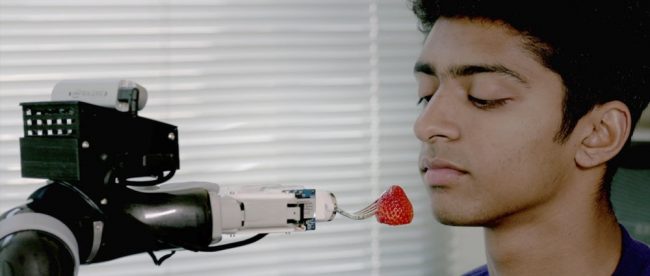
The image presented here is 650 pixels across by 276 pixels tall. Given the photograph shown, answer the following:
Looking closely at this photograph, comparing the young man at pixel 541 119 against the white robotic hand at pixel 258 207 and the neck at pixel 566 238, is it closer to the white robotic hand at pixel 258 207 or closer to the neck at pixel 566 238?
the neck at pixel 566 238

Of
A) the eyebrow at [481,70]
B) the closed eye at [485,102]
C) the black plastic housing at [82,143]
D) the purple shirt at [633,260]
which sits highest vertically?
the eyebrow at [481,70]

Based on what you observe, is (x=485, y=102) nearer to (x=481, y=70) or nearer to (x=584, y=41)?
(x=481, y=70)

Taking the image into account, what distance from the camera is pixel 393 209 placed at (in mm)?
852

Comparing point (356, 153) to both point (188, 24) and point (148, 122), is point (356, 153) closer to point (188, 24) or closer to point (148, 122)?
point (188, 24)

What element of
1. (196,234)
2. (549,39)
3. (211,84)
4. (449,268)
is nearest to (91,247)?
(196,234)

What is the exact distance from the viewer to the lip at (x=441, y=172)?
1.06 metres

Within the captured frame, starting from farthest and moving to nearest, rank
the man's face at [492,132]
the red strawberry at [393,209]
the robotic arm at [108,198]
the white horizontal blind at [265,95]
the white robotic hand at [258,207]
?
the white horizontal blind at [265,95]
the man's face at [492,132]
the red strawberry at [393,209]
the white robotic hand at [258,207]
the robotic arm at [108,198]

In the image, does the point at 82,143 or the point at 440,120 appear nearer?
the point at 82,143

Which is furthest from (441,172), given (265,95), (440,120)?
(265,95)

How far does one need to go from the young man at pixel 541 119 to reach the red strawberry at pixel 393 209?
219 mm

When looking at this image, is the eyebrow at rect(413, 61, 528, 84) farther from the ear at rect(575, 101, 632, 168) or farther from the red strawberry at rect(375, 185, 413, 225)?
the red strawberry at rect(375, 185, 413, 225)

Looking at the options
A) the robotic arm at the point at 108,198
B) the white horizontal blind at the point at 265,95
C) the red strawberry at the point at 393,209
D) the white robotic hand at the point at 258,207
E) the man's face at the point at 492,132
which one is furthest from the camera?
the white horizontal blind at the point at 265,95

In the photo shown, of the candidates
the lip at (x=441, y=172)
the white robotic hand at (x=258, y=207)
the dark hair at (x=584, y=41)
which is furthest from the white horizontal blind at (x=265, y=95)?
the white robotic hand at (x=258, y=207)

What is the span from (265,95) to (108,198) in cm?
130
